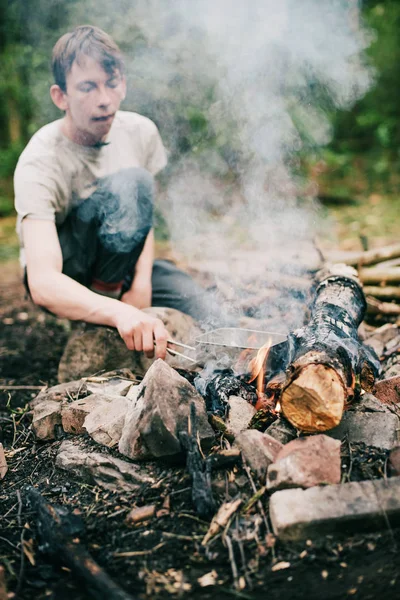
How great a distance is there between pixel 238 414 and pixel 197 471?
1.35 feet

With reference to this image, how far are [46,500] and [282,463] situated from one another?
0.98m

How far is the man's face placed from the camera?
3.02 meters

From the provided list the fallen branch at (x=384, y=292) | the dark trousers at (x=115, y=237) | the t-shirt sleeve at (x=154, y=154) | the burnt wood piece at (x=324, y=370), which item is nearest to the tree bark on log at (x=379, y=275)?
the fallen branch at (x=384, y=292)

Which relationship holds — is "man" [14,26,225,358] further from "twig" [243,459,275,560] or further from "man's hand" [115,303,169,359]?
"twig" [243,459,275,560]

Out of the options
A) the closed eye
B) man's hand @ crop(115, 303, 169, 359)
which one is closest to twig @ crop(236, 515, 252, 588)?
man's hand @ crop(115, 303, 169, 359)

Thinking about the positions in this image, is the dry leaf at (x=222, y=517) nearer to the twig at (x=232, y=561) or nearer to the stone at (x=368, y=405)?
the twig at (x=232, y=561)

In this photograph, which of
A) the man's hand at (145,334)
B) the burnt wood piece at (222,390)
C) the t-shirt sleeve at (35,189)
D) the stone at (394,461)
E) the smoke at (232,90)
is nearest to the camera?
the stone at (394,461)

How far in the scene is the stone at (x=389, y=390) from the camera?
2498 mm

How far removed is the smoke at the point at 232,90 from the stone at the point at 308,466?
239 cm

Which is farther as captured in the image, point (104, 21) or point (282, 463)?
point (104, 21)

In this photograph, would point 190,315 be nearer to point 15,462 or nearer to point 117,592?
point 15,462

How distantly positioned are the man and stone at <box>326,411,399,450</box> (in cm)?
92

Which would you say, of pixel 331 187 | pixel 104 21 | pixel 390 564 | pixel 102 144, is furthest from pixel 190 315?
pixel 331 187

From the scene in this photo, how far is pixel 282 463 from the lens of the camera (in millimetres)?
1967
